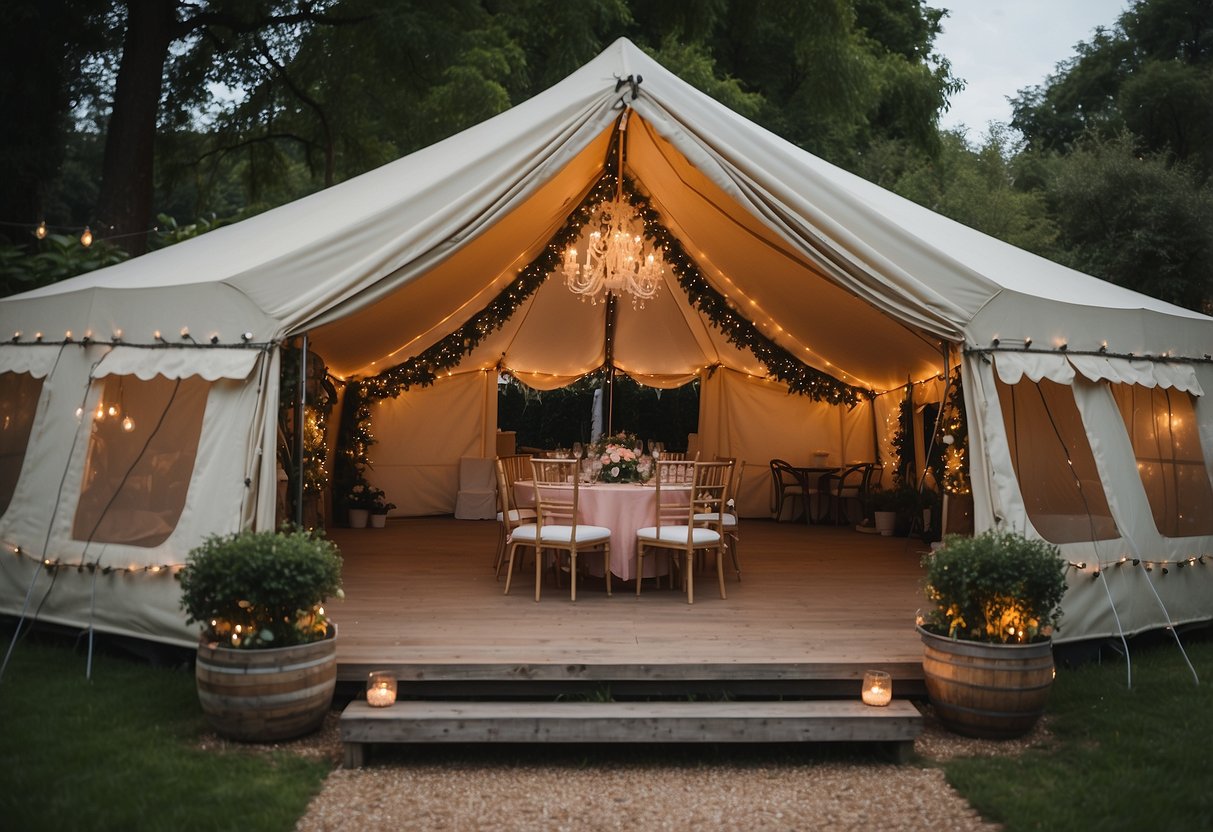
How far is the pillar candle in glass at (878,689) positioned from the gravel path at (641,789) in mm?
249

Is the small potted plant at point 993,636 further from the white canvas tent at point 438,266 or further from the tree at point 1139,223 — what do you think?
the tree at point 1139,223

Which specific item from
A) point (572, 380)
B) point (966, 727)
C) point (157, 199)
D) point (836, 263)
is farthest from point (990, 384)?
point (157, 199)

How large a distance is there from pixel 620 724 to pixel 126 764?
201cm

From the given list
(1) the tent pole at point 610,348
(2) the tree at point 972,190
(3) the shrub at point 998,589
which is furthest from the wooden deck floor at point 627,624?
(2) the tree at point 972,190

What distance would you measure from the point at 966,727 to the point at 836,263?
102 inches

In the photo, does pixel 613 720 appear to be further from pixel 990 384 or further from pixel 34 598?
pixel 34 598

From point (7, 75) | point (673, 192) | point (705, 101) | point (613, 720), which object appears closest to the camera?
point (613, 720)

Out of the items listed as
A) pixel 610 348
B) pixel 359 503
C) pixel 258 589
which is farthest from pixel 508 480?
pixel 610 348

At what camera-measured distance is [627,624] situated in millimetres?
5457

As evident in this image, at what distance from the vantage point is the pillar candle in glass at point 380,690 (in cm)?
419

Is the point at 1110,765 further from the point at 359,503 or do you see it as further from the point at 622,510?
the point at 359,503

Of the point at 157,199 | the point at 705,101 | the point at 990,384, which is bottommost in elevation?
the point at 990,384

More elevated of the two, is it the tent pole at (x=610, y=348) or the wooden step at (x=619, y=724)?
the tent pole at (x=610, y=348)

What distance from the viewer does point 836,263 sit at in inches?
216
